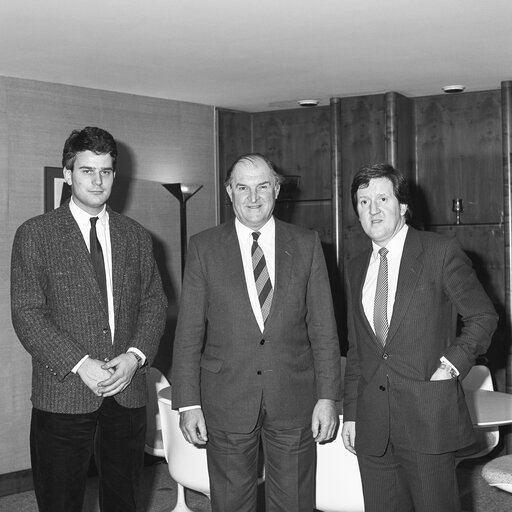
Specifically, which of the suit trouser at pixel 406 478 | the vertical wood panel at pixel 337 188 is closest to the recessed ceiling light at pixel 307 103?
the vertical wood panel at pixel 337 188

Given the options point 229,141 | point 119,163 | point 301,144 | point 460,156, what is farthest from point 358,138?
point 119,163

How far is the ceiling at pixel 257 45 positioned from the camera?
392 cm

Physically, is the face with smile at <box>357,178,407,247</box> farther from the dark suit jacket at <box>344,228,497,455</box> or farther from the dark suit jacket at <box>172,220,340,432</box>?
the dark suit jacket at <box>172,220,340,432</box>

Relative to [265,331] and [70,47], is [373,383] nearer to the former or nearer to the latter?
[265,331]

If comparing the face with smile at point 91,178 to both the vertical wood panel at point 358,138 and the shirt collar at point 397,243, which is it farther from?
the vertical wood panel at point 358,138

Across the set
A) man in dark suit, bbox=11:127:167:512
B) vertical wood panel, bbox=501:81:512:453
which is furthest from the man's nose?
vertical wood panel, bbox=501:81:512:453

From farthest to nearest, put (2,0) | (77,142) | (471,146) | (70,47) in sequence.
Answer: (471,146)
(70,47)
(2,0)
(77,142)

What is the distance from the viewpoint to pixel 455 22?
4223 millimetres

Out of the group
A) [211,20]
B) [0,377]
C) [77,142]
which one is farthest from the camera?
[0,377]

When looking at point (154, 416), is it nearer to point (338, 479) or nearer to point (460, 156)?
point (338, 479)

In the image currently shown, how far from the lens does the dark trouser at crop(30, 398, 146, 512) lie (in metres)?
3.04

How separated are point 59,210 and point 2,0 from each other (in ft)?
3.76

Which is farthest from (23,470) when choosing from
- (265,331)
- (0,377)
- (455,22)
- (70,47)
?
(455,22)

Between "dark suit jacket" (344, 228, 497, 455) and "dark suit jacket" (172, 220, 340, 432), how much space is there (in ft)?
0.75
